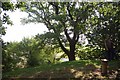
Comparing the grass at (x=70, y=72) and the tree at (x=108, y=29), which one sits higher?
the tree at (x=108, y=29)

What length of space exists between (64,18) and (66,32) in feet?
6.36

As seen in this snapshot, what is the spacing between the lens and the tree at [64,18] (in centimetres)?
1545

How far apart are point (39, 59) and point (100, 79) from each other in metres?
8.26

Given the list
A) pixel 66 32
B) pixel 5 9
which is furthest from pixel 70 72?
pixel 66 32

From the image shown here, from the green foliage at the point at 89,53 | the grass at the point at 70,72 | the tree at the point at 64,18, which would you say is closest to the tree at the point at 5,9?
the grass at the point at 70,72

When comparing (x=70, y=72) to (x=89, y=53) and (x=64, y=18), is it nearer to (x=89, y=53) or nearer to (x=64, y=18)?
(x=64, y=18)

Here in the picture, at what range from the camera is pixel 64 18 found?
610 inches

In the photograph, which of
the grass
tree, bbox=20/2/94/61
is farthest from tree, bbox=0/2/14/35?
tree, bbox=20/2/94/61

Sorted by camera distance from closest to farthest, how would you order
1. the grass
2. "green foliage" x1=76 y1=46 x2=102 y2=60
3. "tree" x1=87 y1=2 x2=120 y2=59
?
the grass, "tree" x1=87 y1=2 x2=120 y2=59, "green foliage" x1=76 y1=46 x2=102 y2=60

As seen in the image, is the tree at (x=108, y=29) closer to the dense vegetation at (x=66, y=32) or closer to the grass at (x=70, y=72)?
the dense vegetation at (x=66, y=32)

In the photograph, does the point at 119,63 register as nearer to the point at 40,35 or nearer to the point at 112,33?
the point at 112,33

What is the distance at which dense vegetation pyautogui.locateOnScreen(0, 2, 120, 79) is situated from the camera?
1405cm

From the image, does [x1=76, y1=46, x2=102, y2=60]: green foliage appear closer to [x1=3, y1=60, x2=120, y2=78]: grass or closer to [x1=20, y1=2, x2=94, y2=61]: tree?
[x1=20, y1=2, x2=94, y2=61]: tree

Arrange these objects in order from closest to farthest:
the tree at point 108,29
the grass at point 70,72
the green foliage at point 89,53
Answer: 1. the grass at point 70,72
2. the tree at point 108,29
3. the green foliage at point 89,53
